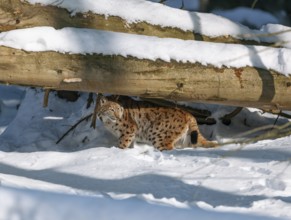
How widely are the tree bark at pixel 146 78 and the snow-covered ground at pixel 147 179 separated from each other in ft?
1.83

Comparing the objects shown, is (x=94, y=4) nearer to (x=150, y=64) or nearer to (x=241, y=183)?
(x=150, y=64)

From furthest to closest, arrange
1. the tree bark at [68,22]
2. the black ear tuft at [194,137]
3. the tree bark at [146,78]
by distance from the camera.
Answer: the black ear tuft at [194,137], the tree bark at [68,22], the tree bark at [146,78]

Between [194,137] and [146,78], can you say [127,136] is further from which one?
[146,78]

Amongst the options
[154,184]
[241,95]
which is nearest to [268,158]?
[241,95]

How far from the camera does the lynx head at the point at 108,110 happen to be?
25.9ft

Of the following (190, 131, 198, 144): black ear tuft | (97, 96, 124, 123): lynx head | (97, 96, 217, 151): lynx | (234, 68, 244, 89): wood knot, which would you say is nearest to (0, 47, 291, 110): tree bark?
(234, 68, 244, 89): wood knot

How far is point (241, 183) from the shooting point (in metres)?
5.68

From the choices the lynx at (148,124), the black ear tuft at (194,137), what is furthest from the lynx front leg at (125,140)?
the black ear tuft at (194,137)

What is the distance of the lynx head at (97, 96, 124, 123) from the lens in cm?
789

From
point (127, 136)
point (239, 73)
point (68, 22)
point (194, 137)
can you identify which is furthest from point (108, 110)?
point (239, 73)

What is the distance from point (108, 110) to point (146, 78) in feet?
6.99

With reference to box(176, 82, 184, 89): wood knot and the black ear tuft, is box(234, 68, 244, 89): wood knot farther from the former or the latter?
the black ear tuft

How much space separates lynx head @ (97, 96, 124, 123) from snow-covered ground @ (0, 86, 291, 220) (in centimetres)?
37

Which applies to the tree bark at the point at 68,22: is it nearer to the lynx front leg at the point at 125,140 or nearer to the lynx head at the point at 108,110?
the lynx head at the point at 108,110
